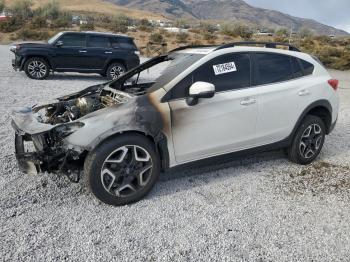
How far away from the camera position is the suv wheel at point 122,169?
3.75 metres

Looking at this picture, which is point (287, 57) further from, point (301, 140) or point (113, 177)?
point (113, 177)

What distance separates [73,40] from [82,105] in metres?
8.70

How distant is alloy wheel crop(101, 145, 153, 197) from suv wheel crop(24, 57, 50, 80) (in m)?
9.59

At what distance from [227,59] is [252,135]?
3.33 ft

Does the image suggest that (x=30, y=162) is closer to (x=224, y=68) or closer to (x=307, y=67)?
(x=224, y=68)

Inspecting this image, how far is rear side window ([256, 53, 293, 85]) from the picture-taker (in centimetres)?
480

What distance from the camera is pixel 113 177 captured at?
385 cm

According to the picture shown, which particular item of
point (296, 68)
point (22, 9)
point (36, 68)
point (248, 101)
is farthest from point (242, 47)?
point (22, 9)

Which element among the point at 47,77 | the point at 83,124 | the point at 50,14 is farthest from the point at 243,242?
the point at 50,14

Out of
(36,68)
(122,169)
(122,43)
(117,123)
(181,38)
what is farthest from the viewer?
(181,38)

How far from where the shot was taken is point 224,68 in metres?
4.51

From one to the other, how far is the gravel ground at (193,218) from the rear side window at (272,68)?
128 centimetres

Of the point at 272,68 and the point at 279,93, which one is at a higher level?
the point at 272,68

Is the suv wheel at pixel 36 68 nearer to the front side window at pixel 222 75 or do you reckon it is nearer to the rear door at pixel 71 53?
the rear door at pixel 71 53
